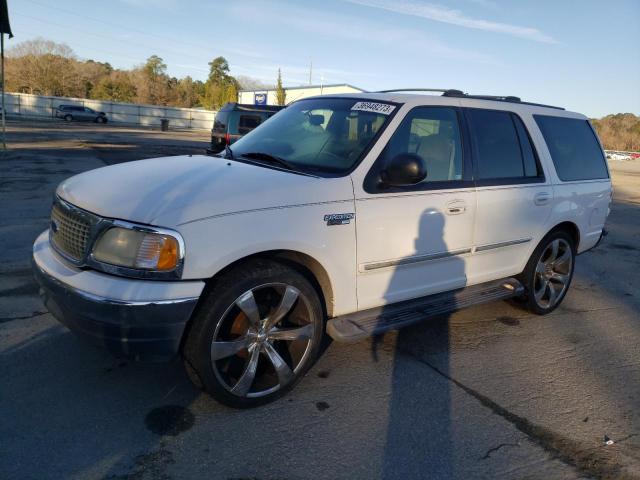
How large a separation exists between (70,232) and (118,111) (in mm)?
53307

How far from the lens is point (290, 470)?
8.28ft

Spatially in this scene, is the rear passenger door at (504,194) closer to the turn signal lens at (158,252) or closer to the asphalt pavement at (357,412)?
the asphalt pavement at (357,412)

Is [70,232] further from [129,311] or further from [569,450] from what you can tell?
[569,450]

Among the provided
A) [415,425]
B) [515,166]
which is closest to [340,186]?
[415,425]

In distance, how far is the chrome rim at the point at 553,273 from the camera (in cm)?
485

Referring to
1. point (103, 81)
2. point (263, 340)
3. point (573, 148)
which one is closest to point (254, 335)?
point (263, 340)

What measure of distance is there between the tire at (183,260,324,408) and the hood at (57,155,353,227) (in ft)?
1.27

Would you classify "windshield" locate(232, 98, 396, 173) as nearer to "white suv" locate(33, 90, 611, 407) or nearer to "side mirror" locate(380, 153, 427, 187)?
"white suv" locate(33, 90, 611, 407)

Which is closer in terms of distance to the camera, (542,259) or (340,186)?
(340,186)

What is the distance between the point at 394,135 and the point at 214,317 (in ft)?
5.89

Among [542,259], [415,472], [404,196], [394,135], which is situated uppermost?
[394,135]

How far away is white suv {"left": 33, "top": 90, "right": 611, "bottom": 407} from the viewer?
260 centimetres

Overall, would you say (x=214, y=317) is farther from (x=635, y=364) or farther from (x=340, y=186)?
(x=635, y=364)

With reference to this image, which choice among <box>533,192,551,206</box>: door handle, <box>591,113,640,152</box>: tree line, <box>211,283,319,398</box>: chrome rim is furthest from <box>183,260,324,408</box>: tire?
<box>591,113,640,152</box>: tree line
